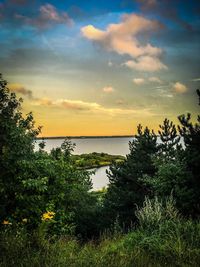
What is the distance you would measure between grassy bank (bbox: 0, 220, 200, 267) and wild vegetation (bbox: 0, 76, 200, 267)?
0.06 ft

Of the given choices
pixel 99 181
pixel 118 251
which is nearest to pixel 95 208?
pixel 118 251

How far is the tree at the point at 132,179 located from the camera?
16.6m

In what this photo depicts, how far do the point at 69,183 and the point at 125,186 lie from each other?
4761 millimetres

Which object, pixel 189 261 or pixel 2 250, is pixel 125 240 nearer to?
pixel 189 261

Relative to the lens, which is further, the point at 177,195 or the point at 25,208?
the point at 177,195

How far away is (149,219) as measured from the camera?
7426mm

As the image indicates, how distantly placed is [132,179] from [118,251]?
1118 cm

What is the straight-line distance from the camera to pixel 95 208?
20.1 metres

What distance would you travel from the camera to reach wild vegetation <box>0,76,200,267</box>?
5707 mm

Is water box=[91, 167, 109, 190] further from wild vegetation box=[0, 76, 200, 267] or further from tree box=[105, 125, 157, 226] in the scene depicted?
wild vegetation box=[0, 76, 200, 267]

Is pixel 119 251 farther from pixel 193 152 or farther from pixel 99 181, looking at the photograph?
pixel 99 181

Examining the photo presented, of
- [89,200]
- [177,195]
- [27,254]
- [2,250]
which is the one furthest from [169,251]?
[89,200]

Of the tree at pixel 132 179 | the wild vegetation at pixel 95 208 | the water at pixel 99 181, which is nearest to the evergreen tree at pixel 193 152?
the wild vegetation at pixel 95 208

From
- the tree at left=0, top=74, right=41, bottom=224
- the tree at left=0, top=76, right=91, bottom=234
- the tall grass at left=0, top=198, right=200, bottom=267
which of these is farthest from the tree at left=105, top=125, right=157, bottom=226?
the tall grass at left=0, top=198, right=200, bottom=267
